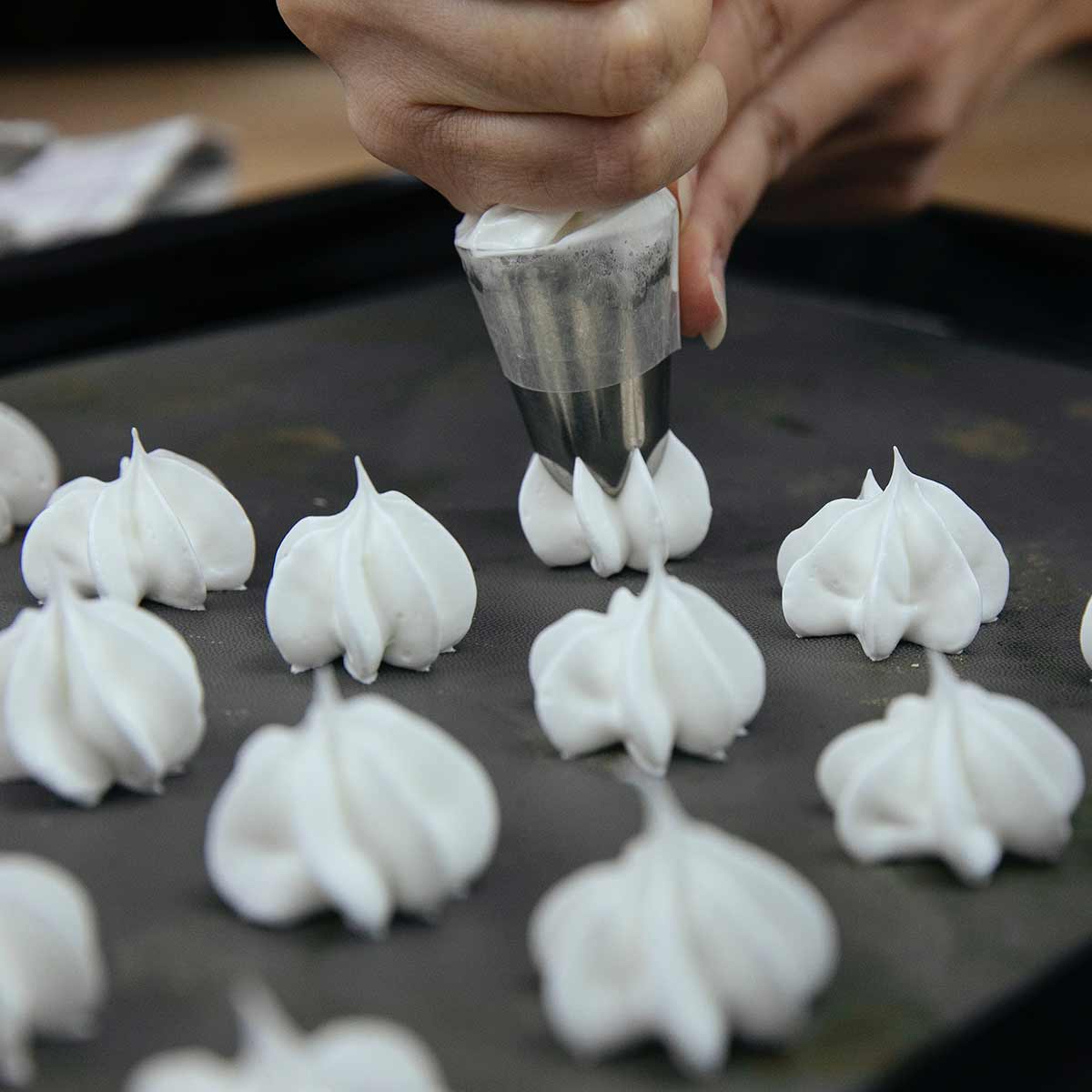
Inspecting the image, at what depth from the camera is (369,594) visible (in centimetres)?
126

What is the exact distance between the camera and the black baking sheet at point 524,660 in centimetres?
87

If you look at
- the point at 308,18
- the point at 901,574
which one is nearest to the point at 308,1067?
the point at 901,574

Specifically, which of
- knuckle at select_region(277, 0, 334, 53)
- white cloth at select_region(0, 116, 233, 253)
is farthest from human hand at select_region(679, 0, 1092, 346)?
white cloth at select_region(0, 116, 233, 253)

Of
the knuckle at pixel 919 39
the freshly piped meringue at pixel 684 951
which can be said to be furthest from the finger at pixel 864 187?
the freshly piped meringue at pixel 684 951

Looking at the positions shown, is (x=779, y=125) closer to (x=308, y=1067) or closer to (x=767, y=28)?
(x=767, y=28)

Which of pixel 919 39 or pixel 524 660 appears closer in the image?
pixel 524 660

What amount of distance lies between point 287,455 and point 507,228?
0.54 meters

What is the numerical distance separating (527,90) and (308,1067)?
773 mm

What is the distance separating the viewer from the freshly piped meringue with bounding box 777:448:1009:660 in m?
1.26

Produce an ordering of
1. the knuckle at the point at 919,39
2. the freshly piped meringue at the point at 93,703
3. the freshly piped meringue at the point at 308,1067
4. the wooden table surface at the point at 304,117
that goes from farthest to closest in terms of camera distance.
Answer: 1. the wooden table surface at the point at 304,117
2. the knuckle at the point at 919,39
3. the freshly piped meringue at the point at 93,703
4. the freshly piped meringue at the point at 308,1067

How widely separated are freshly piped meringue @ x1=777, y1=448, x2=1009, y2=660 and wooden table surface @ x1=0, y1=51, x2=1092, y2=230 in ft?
3.40

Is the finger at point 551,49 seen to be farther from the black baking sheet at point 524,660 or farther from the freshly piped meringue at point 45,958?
the freshly piped meringue at point 45,958

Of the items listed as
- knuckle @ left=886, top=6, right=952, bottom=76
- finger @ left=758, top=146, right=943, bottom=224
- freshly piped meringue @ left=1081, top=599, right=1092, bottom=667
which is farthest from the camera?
finger @ left=758, top=146, right=943, bottom=224

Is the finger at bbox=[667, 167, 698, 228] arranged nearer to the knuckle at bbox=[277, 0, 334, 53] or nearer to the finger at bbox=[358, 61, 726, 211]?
the finger at bbox=[358, 61, 726, 211]
